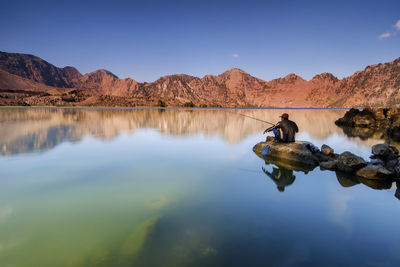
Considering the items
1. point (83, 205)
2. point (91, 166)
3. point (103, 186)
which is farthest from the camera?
point (91, 166)

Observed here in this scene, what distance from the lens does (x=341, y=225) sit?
16.8ft

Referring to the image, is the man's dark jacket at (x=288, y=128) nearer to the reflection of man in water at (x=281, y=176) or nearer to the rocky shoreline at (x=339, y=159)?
the rocky shoreline at (x=339, y=159)

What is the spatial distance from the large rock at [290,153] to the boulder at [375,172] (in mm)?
2313

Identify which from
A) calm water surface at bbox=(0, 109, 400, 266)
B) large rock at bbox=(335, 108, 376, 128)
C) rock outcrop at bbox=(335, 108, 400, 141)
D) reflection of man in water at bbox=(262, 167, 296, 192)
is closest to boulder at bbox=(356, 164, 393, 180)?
calm water surface at bbox=(0, 109, 400, 266)

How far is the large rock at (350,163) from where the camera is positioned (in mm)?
9289

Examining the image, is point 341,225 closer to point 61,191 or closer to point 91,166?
point 61,191

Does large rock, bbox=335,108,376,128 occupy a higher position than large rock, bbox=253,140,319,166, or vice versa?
large rock, bbox=335,108,376,128

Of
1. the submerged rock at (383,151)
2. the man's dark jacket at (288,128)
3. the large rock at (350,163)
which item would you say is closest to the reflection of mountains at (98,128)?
the man's dark jacket at (288,128)

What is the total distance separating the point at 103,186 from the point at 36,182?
2.57m

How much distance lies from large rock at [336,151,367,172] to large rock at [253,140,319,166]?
1.28 metres

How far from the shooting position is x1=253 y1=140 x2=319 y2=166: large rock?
11289 mm

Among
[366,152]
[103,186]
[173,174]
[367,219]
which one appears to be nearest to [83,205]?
[103,186]

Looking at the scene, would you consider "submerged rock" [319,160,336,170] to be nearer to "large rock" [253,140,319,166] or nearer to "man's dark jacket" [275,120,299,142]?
"large rock" [253,140,319,166]

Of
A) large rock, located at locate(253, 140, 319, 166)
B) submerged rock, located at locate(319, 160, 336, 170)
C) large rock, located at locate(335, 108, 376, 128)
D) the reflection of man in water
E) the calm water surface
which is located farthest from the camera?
large rock, located at locate(335, 108, 376, 128)
